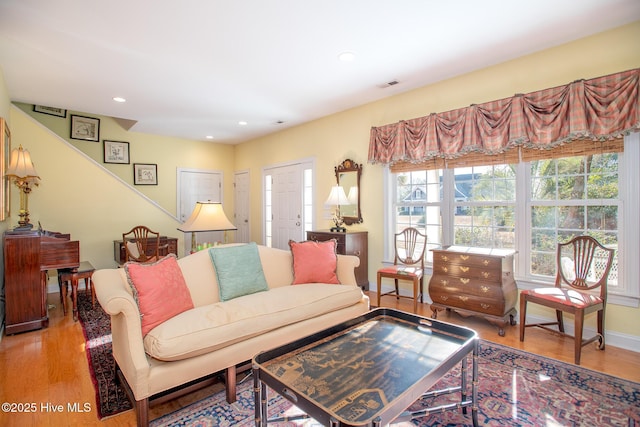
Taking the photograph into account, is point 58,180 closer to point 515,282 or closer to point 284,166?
point 284,166

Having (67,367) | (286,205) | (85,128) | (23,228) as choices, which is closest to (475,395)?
(67,367)

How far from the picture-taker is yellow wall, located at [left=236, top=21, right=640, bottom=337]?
270 centimetres

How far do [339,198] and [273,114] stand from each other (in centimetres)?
174

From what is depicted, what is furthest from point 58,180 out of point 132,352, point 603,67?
point 603,67

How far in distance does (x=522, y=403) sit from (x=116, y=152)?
6520mm

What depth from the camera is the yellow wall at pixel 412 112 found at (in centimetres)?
270

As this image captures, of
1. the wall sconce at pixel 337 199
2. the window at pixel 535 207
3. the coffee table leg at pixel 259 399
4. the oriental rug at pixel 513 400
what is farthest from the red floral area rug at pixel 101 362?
the window at pixel 535 207

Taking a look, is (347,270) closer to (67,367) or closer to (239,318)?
(239,318)

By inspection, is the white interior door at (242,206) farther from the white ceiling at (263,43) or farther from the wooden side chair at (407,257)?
the wooden side chair at (407,257)

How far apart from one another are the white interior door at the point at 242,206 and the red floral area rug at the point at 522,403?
16.3 feet

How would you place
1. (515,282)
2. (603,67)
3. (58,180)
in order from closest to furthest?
(603,67) < (515,282) < (58,180)

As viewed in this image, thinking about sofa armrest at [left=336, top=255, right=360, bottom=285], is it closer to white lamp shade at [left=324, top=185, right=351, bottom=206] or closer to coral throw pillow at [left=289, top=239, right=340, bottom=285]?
coral throw pillow at [left=289, top=239, right=340, bottom=285]

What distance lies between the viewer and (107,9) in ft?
7.64

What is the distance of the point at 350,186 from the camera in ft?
15.6
